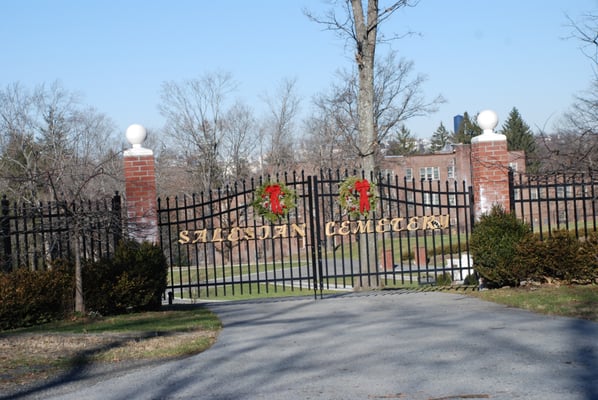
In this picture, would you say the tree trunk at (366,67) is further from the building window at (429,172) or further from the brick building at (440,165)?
the building window at (429,172)

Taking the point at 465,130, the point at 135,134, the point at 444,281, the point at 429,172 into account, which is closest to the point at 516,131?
the point at 465,130

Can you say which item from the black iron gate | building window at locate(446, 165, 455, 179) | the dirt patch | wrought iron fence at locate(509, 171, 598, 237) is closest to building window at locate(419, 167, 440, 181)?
building window at locate(446, 165, 455, 179)

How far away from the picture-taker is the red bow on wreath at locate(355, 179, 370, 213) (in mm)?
12906

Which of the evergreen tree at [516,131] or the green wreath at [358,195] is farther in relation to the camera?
the evergreen tree at [516,131]

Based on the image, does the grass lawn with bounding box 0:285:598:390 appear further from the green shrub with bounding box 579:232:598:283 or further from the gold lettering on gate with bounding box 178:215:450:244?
the gold lettering on gate with bounding box 178:215:450:244

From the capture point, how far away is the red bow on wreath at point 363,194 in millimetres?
12906

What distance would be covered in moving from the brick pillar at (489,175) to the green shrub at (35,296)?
7287 mm

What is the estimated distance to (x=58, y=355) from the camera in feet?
25.2

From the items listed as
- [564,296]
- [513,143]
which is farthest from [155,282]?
[513,143]

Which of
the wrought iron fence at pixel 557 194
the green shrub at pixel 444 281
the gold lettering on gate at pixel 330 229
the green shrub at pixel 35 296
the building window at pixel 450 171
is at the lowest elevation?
the green shrub at pixel 444 281

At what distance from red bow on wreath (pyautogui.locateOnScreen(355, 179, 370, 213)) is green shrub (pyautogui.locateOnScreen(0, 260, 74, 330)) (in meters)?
5.19

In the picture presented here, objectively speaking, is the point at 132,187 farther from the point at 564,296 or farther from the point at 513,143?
the point at 513,143

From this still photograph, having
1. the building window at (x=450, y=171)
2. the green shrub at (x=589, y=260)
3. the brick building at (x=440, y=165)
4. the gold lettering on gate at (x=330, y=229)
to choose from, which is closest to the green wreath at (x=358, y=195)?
the gold lettering on gate at (x=330, y=229)

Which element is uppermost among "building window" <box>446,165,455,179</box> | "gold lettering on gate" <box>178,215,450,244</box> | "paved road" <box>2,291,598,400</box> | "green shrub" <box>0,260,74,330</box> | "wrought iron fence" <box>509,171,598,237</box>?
"building window" <box>446,165,455,179</box>
